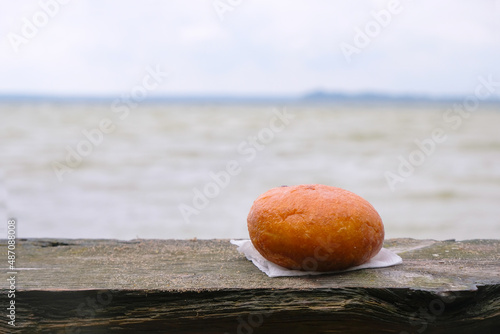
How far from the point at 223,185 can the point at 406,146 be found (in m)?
5.80

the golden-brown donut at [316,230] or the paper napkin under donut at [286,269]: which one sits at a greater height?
the golden-brown donut at [316,230]

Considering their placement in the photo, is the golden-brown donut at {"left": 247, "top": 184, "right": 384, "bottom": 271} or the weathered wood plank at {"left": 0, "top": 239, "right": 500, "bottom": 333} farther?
the golden-brown donut at {"left": 247, "top": 184, "right": 384, "bottom": 271}

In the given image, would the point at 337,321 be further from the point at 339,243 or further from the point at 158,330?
the point at 158,330

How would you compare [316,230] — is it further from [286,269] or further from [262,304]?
[262,304]

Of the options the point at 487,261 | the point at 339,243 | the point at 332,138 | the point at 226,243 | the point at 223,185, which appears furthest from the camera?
the point at 332,138

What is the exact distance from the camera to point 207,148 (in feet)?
39.6

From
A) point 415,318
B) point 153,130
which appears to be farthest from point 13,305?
point 153,130

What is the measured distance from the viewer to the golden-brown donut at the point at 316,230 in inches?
61.0

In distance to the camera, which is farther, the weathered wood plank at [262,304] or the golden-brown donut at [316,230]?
the golden-brown donut at [316,230]

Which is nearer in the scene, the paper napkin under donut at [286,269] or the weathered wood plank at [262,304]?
the weathered wood plank at [262,304]

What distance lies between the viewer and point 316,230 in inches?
60.9

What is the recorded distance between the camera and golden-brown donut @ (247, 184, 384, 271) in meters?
1.55

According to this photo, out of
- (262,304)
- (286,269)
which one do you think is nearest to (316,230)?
(286,269)

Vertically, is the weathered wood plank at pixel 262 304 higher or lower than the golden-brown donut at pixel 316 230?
lower
